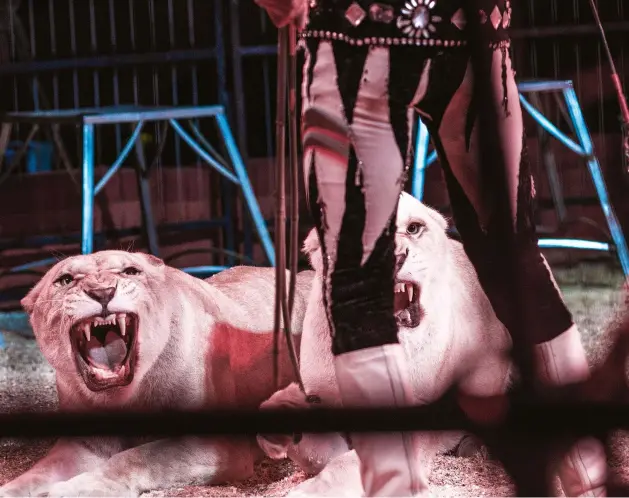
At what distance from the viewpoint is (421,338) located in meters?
2.06

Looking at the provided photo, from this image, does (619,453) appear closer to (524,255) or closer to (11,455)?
(524,255)

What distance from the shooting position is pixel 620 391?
1.20 meters

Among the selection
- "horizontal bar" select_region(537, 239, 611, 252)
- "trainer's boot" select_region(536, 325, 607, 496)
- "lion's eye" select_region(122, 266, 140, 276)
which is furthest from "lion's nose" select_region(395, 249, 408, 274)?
"horizontal bar" select_region(537, 239, 611, 252)

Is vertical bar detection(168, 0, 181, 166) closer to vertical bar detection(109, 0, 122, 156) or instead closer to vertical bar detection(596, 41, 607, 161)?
vertical bar detection(109, 0, 122, 156)

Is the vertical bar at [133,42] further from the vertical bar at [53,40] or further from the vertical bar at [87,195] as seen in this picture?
the vertical bar at [87,195]

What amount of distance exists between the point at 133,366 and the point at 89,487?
0.29 metres

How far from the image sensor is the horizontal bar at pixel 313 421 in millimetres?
941

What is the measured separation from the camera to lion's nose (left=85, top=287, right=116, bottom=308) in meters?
2.16

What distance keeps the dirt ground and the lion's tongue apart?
27 cm

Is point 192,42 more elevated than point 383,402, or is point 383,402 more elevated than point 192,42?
point 192,42

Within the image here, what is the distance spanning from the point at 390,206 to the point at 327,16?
0.30 meters

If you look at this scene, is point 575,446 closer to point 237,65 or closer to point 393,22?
point 393,22

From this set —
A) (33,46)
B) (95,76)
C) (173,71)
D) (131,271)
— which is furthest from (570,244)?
(33,46)

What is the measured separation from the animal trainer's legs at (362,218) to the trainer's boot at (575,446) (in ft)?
0.87
